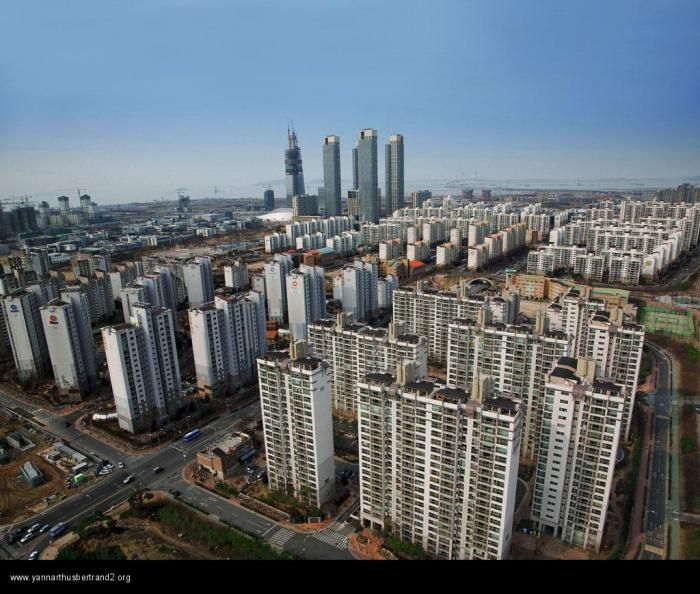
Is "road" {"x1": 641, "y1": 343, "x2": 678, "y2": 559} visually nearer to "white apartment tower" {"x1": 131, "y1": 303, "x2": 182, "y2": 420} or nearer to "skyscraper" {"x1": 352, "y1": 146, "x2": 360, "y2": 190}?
"white apartment tower" {"x1": 131, "y1": 303, "x2": 182, "y2": 420}

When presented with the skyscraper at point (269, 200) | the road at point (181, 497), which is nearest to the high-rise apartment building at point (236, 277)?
the road at point (181, 497)

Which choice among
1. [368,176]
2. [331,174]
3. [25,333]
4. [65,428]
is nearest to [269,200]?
[331,174]

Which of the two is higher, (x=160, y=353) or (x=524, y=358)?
(x=524, y=358)

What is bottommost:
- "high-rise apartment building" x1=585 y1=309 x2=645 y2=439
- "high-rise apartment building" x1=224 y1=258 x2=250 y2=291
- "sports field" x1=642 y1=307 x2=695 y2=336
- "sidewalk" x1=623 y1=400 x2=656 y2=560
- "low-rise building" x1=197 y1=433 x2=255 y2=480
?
"sidewalk" x1=623 y1=400 x2=656 y2=560

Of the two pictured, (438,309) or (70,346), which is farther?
(438,309)

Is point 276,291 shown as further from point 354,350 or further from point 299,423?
point 299,423

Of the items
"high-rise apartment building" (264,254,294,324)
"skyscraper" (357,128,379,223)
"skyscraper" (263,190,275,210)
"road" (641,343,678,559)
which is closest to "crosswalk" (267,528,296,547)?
"road" (641,343,678,559)
